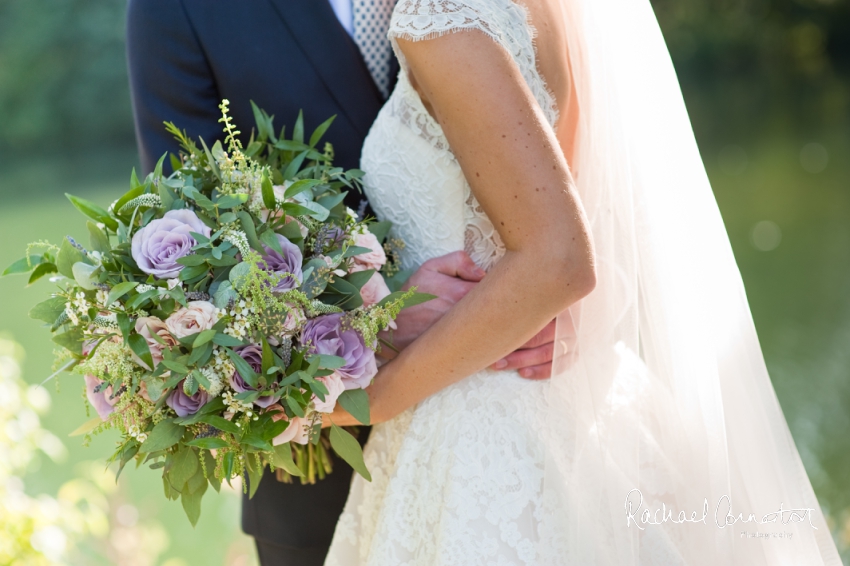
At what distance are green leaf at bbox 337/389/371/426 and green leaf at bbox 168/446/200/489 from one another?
0.97 ft

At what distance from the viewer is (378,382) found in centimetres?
157

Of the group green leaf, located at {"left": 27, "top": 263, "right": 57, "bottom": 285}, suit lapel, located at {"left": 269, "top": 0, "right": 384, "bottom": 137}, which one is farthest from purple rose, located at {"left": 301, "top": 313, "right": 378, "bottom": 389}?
suit lapel, located at {"left": 269, "top": 0, "right": 384, "bottom": 137}

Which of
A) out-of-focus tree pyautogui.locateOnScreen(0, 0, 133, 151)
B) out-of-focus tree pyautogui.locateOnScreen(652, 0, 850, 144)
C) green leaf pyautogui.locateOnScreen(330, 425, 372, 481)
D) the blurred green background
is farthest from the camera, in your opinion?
out-of-focus tree pyautogui.locateOnScreen(652, 0, 850, 144)

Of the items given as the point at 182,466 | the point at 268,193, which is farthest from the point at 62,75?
the point at 182,466

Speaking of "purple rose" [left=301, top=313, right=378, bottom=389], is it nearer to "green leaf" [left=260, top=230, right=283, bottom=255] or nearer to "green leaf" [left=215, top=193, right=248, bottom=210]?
"green leaf" [left=260, top=230, right=283, bottom=255]

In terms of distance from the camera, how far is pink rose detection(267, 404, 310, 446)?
137 cm

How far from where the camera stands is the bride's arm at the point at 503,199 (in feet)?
4.36

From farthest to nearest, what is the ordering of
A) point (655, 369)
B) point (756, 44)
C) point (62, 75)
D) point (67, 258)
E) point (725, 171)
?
point (756, 44), point (62, 75), point (725, 171), point (655, 369), point (67, 258)

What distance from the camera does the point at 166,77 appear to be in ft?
6.05

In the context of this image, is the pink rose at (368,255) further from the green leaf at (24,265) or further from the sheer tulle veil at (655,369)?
the green leaf at (24,265)

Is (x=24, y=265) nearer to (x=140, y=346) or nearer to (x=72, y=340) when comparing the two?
(x=72, y=340)

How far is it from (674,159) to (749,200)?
929 centimetres

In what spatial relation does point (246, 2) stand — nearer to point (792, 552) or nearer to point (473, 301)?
point (473, 301)

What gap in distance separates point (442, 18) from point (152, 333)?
78 centimetres
